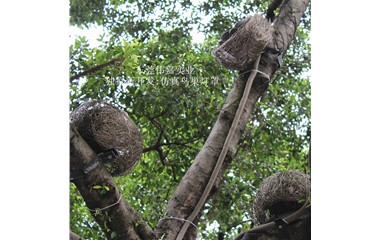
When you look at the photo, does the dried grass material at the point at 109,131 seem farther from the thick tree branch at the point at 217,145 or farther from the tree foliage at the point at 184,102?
the tree foliage at the point at 184,102

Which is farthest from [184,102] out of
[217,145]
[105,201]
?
[105,201]

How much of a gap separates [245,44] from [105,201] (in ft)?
2.28

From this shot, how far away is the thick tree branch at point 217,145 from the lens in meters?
1.50

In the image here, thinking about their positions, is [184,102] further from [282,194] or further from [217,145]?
[282,194]

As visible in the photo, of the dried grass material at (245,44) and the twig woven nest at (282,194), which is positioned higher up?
the dried grass material at (245,44)

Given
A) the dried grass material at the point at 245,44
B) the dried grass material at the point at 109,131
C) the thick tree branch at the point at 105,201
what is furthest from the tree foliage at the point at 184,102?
the thick tree branch at the point at 105,201

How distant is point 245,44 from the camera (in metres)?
1.64

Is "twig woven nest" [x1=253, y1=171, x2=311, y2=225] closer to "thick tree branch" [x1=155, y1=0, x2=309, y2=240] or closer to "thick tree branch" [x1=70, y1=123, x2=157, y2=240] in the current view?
"thick tree branch" [x1=155, y1=0, x2=309, y2=240]

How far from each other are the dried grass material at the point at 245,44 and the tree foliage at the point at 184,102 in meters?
0.21

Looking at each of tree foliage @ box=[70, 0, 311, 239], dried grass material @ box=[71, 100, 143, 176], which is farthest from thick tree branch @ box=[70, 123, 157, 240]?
tree foliage @ box=[70, 0, 311, 239]

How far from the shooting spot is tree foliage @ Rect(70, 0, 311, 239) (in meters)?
2.00

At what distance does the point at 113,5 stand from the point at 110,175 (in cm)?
161

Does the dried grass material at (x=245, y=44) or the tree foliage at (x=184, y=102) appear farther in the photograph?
the tree foliage at (x=184, y=102)

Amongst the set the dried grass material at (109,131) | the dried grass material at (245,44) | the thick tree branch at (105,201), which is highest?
the dried grass material at (245,44)
